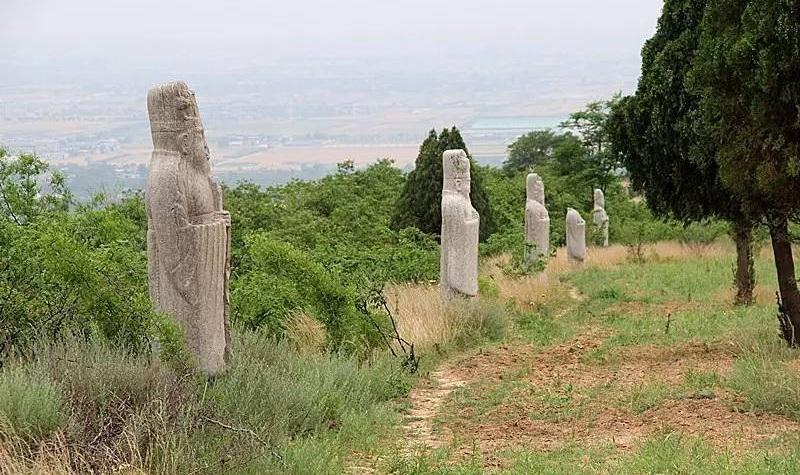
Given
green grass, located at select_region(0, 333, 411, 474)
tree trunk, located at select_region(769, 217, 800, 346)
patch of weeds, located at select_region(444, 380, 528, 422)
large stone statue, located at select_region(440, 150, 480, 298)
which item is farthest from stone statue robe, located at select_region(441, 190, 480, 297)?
green grass, located at select_region(0, 333, 411, 474)

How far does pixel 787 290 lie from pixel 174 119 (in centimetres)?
656

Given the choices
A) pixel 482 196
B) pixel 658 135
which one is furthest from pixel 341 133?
pixel 658 135

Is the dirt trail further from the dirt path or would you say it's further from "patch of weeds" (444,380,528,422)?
"patch of weeds" (444,380,528,422)

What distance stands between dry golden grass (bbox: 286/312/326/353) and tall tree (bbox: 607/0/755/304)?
13.9ft

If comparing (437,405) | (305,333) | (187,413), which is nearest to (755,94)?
(437,405)

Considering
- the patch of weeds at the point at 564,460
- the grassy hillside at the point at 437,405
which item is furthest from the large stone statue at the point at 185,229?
the patch of weeds at the point at 564,460

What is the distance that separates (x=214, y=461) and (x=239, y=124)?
3111cm

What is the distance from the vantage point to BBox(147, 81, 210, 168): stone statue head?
304 inches

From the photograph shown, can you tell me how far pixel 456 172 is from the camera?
13.9 metres

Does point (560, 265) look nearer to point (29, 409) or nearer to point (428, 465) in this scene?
point (428, 465)

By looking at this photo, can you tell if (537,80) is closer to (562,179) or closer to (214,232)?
(562,179)

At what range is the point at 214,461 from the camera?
6.03 m

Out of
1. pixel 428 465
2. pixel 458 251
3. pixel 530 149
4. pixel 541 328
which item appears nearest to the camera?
pixel 428 465

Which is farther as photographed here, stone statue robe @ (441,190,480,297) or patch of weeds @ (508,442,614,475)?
stone statue robe @ (441,190,480,297)
